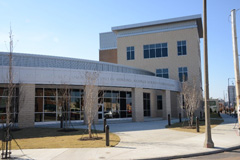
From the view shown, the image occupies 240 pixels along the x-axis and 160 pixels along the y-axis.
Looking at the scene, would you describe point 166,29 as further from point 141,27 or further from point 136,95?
point 136,95

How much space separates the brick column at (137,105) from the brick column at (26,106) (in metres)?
10.8

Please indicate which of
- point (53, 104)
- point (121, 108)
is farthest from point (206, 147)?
A: point (121, 108)

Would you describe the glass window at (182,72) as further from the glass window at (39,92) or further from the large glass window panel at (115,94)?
the glass window at (39,92)

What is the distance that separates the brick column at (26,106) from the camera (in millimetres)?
19953

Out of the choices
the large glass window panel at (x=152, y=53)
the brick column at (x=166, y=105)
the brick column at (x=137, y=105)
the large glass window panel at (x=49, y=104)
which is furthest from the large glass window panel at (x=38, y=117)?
the large glass window panel at (x=152, y=53)

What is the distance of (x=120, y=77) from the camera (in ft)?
83.1

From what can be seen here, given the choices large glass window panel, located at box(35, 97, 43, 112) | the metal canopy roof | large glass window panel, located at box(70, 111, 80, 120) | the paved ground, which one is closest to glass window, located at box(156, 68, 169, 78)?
the metal canopy roof

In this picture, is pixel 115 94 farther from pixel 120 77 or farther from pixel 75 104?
pixel 75 104

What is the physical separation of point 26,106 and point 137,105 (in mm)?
11640

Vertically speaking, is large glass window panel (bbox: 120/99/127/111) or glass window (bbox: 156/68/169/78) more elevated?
glass window (bbox: 156/68/169/78)

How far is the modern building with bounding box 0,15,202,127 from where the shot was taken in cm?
2050

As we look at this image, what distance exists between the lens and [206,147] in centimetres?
1114

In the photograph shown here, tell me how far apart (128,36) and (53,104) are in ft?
73.4

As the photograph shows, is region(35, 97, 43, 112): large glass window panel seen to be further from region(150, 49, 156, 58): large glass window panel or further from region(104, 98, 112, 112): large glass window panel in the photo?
region(150, 49, 156, 58): large glass window panel
